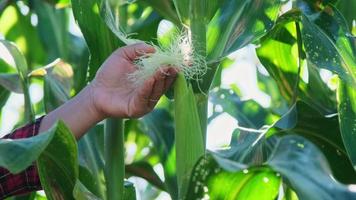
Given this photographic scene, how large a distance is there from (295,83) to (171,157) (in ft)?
0.80

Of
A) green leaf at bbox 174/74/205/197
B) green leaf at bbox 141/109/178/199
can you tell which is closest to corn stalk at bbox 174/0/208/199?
green leaf at bbox 174/74/205/197

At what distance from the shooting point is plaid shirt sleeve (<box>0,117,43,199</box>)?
1156mm

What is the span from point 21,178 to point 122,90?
21 centimetres

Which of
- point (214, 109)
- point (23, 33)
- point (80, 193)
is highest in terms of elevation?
point (80, 193)

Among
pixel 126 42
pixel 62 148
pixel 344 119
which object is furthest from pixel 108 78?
pixel 344 119

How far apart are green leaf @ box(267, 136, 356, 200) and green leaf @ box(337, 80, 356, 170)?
19cm

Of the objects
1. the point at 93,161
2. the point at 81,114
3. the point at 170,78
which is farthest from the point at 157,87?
the point at 93,161

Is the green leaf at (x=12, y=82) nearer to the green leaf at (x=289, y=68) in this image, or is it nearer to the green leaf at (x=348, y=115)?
the green leaf at (x=289, y=68)

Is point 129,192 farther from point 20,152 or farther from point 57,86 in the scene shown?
point 20,152

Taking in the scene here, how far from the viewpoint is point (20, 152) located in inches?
32.7

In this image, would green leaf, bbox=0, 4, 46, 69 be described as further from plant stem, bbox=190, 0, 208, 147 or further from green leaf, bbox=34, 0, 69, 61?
plant stem, bbox=190, 0, 208, 147

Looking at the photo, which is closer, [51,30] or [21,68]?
[21,68]

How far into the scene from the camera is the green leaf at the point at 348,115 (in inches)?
40.3

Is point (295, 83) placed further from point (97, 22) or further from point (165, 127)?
point (97, 22)
